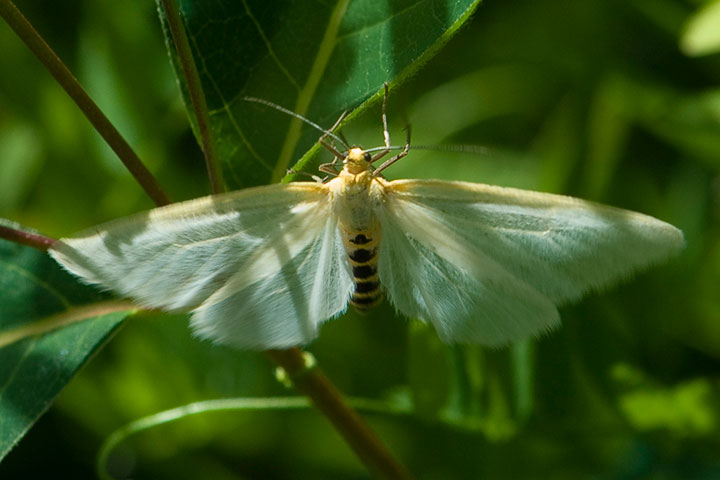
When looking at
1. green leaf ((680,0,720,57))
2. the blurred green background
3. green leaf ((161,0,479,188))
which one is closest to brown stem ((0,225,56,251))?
green leaf ((161,0,479,188))

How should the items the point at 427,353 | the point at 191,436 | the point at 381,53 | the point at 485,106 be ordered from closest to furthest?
the point at 381,53 → the point at 427,353 → the point at 191,436 → the point at 485,106

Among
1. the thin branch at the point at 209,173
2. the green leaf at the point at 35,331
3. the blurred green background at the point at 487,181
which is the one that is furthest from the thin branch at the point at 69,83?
the blurred green background at the point at 487,181

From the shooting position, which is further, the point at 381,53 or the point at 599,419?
the point at 599,419

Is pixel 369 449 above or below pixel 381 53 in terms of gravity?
below

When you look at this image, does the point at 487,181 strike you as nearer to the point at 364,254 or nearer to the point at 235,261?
the point at 364,254

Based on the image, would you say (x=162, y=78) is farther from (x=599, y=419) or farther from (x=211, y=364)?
(x=599, y=419)

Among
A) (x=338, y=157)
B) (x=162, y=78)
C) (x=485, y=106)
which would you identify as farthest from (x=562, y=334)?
(x=162, y=78)
